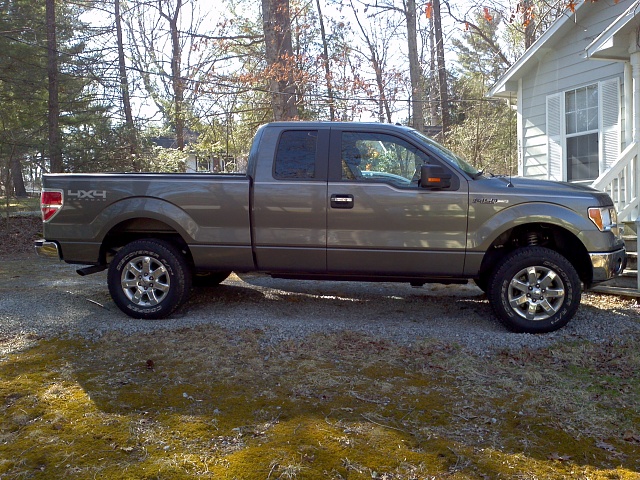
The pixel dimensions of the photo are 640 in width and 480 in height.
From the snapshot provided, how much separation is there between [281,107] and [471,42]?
2126cm

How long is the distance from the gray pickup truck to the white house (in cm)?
406

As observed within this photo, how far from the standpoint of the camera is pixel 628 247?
8039mm

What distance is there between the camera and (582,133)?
11.1 m

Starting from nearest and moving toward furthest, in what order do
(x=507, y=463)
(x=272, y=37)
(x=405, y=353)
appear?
(x=507, y=463), (x=405, y=353), (x=272, y=37)

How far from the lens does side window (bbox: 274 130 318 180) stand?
606cm

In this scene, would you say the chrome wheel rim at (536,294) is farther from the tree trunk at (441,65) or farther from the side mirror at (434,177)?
the tree trunk at (441,65)

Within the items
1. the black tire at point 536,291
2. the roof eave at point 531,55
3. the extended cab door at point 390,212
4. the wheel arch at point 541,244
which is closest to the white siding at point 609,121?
the roof eave at point 531,55

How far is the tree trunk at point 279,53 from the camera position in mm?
13766

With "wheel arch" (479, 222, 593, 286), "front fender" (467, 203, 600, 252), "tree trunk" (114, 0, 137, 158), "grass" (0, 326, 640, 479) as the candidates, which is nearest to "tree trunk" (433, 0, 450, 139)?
"tree trunk" (114, 0, 137, 158)

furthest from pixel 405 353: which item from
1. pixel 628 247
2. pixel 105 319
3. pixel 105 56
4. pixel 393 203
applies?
pixel 105 56

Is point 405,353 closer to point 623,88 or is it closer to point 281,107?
point 623,88

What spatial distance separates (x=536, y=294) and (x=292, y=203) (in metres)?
2.61

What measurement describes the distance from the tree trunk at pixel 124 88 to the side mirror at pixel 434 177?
48.8 feet

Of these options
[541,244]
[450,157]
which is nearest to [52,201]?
[450,157]
